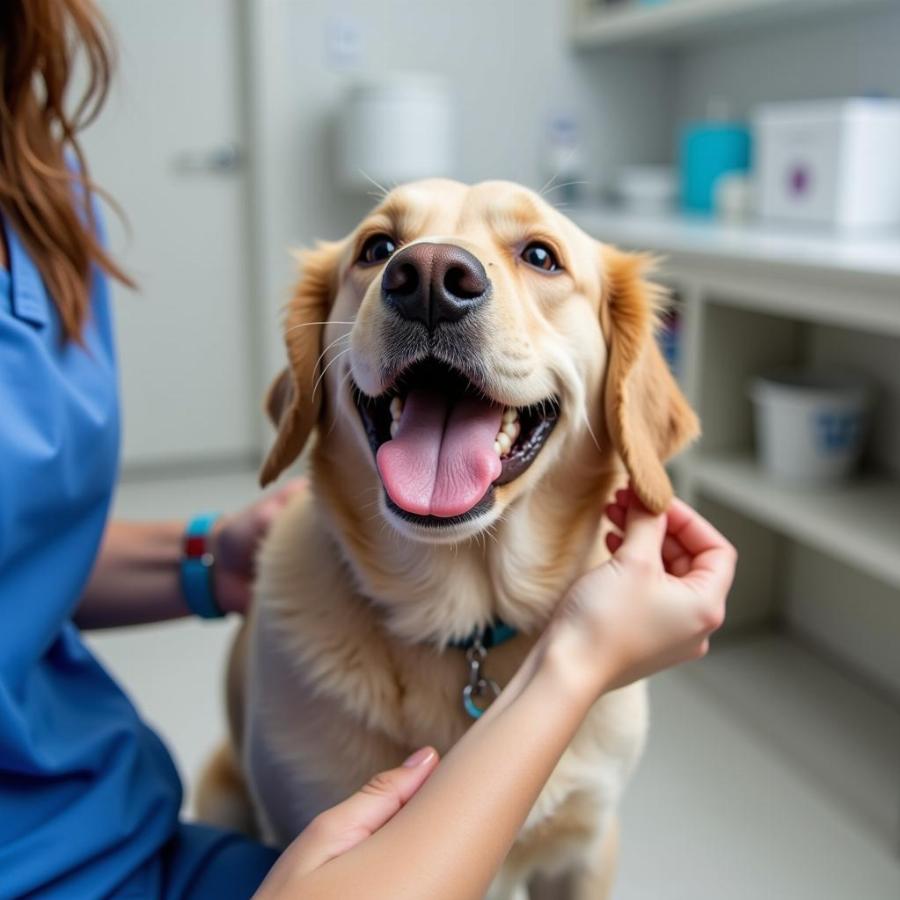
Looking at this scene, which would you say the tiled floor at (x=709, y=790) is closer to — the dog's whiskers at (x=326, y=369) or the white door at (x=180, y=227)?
the dog's whiskers at (x=326, y=369)

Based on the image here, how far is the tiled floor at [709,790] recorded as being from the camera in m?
1.47

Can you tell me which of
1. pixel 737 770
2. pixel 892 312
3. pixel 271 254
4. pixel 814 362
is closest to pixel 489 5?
pixel 271 254

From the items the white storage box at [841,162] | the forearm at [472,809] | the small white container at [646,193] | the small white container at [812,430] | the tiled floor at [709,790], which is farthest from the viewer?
the small white container at [646,193]

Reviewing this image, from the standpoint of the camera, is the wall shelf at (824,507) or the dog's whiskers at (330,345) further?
the wall shelf at (824,507)

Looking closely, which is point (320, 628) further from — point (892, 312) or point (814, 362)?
point (814, 362)

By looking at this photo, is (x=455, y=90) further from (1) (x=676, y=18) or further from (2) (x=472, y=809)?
(2) (x=472, y=809)

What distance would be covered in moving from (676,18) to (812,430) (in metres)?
1.31

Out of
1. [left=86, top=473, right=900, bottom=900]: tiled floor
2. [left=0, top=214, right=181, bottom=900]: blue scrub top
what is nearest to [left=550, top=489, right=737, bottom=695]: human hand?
[left=0, top=214, right=181, bottom=900]: blue scrub top

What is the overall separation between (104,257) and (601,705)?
651 millimetres

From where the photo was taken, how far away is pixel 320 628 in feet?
3.02

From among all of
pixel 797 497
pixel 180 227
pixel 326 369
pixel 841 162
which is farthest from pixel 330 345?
pixel 180 227

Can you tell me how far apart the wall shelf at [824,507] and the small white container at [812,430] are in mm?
35

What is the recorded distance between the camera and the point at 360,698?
887 millimetres

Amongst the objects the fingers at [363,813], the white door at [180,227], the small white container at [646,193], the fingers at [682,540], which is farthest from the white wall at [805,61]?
the fingers at [363,813]
